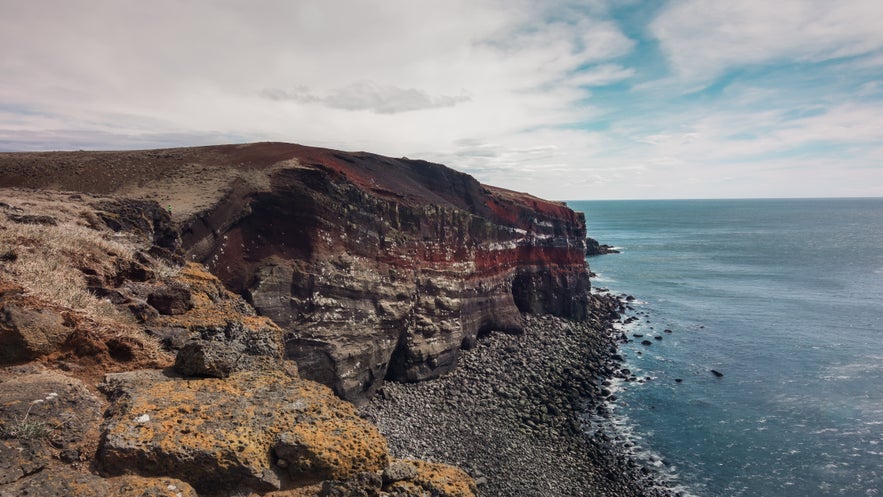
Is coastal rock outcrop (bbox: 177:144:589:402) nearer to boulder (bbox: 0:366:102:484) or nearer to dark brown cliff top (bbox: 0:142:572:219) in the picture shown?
dark brown cliff top (bbox: 0:142:572:219)

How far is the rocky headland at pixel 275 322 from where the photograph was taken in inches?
241

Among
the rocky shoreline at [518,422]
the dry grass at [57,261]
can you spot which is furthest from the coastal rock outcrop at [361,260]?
the dry grass at [57,261]

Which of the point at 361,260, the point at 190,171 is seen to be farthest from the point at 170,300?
the point at 190,171

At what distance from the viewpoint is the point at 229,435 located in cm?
639

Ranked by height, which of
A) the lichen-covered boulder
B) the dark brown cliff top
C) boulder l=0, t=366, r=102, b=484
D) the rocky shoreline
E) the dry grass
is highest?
the dark brown cliff top

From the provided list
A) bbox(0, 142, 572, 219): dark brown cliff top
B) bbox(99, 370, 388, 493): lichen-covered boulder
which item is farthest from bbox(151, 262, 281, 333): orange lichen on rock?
bbox(0, 142, 572, 219): dark brown cliff top

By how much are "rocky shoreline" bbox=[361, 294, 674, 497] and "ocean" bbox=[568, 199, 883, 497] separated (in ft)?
7.62

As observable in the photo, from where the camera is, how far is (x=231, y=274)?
24734 mm

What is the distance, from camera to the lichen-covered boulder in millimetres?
5844

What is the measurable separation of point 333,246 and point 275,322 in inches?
227

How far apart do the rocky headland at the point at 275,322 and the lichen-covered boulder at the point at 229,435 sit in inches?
1.2

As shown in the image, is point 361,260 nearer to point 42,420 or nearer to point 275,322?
point 275,322

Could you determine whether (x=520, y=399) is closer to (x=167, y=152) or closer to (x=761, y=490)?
(x=761, y=490)

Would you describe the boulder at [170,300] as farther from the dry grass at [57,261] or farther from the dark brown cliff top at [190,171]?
the dark brown cliff top at [190,171]
